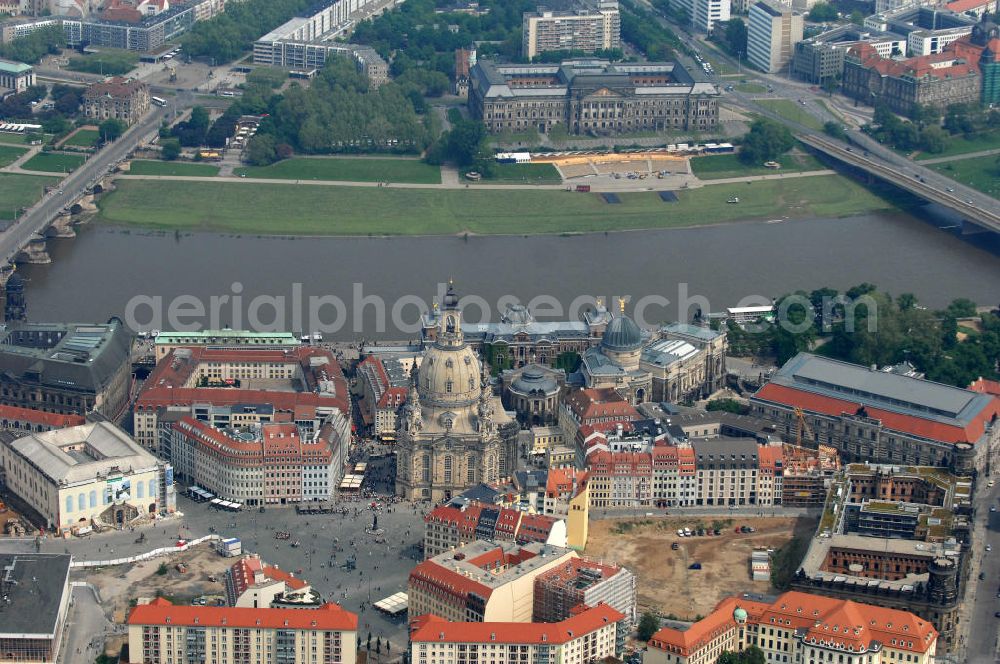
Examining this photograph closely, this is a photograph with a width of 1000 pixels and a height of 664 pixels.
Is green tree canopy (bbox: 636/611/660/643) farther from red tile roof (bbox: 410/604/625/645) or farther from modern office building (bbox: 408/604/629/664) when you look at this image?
modern office building (bbox: 408/604/629/664)

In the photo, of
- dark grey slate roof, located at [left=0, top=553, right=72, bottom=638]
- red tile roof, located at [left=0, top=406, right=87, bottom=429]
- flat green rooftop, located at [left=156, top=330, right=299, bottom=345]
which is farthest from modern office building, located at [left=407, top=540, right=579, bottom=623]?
flat green rooftop, located at [left=156, top=330, right=299, bottom=345]

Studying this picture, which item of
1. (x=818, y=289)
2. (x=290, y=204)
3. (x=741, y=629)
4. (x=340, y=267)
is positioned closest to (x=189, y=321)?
(x=340, y=267)

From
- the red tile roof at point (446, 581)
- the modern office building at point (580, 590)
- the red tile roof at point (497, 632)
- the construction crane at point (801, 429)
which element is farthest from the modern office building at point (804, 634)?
the construction crane at point (801, 429)

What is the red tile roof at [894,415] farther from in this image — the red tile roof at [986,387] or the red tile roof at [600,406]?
the red tile roof at [600,406]

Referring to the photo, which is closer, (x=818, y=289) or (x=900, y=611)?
(x=900, y=611)

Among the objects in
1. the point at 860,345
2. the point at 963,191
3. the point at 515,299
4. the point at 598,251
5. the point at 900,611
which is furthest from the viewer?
the point at 963,191

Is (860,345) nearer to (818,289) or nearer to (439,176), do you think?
(818,289)
